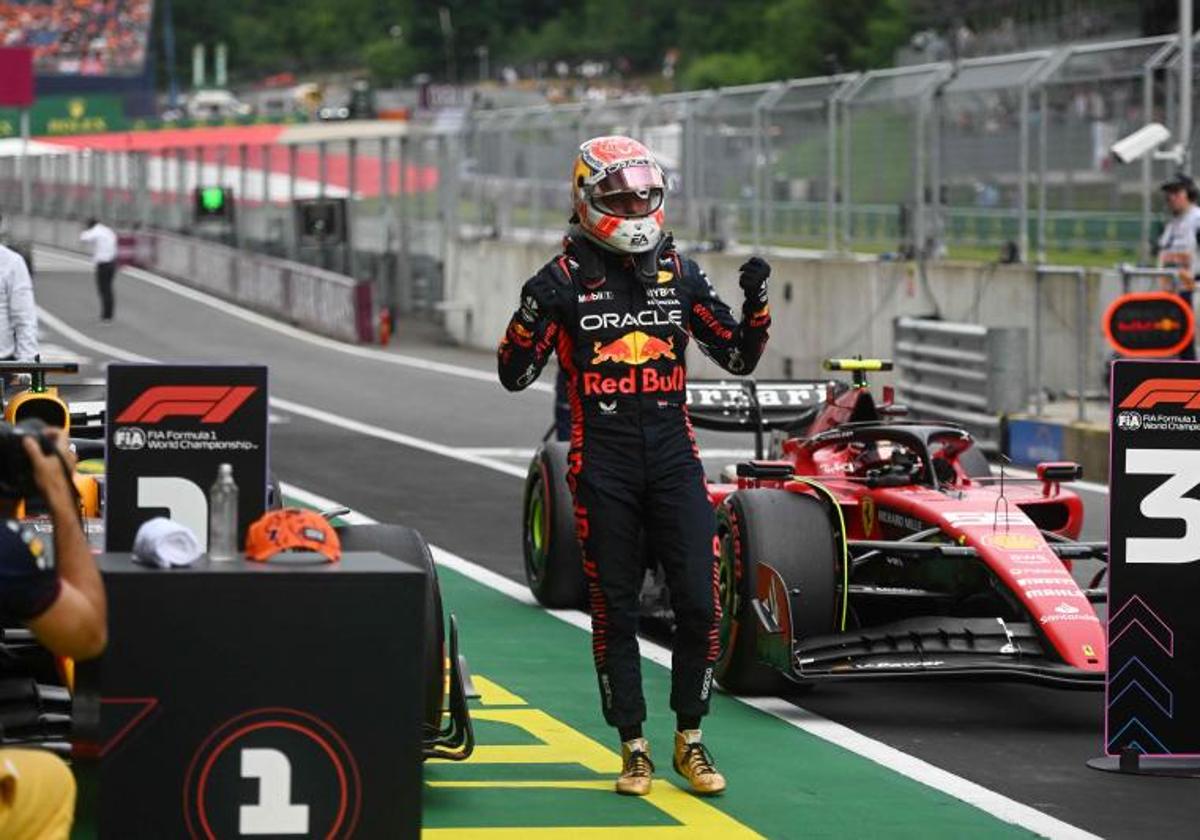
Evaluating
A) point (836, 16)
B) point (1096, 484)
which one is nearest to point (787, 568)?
point (1096, 484)

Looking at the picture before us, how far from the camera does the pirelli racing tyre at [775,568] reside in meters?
9.87

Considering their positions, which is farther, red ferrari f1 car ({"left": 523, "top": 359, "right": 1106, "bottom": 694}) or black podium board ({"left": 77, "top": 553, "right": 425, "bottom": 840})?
red ferrari f1 car ({"left": 523, "top": 359, "right": 1106, "bottom": 694})

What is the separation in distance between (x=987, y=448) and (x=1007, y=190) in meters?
4.39

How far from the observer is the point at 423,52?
6491 inches

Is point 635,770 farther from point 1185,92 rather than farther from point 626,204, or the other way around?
point 1185,92

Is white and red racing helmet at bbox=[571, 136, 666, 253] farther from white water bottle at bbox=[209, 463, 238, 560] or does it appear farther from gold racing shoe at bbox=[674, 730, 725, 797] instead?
white water bottle at bbox=[209, 463, 238, 560]

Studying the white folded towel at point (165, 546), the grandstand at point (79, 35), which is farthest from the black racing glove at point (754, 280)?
the grandstand at point (79, 35)

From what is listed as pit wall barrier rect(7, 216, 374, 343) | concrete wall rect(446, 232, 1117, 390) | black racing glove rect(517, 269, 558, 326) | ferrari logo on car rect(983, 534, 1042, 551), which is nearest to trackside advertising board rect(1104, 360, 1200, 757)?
ferrari logo on car rect(983, 534, 1042, 551)

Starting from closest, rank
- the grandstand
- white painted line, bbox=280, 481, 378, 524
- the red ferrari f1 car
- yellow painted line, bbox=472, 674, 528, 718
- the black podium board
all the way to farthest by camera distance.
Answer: the black podium board → the red ferrari f1 car → yellow painted line, bbox=472, 674, 528, 718 → white painted line, bbox=280, 481, 378, 524 → the grandstand

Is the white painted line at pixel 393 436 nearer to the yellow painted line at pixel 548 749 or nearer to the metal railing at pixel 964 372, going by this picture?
the metal railing at pixel 964 372

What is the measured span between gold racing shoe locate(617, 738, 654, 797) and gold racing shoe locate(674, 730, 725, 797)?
108 millimetres

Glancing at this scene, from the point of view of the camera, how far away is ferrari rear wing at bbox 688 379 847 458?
12727 millimetres

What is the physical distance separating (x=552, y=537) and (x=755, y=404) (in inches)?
46.7

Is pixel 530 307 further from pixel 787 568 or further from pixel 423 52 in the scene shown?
pixel 423 52
